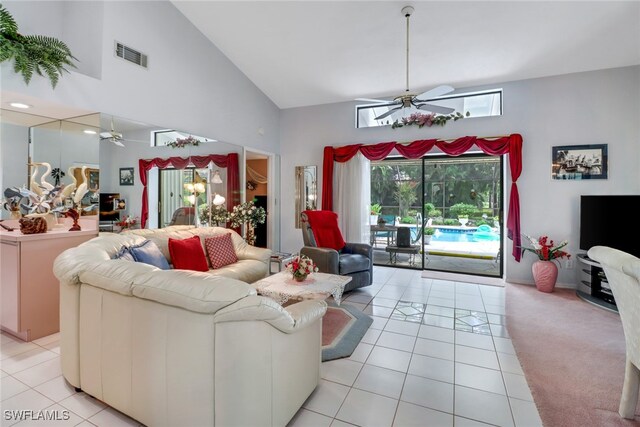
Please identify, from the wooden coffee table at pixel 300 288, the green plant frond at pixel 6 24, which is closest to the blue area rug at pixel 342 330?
the wooden coffee table at pixel 300 288

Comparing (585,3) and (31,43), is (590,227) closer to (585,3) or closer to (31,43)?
(585,3)

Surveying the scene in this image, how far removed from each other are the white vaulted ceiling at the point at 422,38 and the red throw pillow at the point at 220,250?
3.00 meters

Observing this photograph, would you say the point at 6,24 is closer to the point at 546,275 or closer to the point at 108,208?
the point at 108,208

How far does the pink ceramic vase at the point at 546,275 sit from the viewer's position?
4402 millimetres

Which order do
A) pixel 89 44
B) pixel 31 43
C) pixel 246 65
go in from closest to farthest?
pixel 31 43 → pixel 89 44 → pixel 246 65

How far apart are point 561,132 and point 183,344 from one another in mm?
5698

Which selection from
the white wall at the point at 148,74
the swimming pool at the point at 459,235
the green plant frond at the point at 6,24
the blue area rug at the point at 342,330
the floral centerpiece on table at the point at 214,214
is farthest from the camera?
the swimming pool at the point at 459,235

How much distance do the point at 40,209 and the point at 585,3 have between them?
6256 millimetres

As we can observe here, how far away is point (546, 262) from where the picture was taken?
14.7ft

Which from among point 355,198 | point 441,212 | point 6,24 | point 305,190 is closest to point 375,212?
point 355,198

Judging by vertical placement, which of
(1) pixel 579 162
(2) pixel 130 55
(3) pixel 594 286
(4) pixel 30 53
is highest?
(2) pixel 130 55

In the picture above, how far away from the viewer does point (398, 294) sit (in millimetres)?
4348

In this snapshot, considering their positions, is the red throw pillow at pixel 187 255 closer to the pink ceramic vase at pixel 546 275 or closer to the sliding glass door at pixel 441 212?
the sliding glass door at pixel 441 212

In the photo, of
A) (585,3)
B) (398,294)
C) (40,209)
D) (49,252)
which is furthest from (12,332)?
(585,3)
